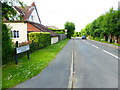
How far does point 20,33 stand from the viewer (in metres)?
25.5

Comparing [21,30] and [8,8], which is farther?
[21,30]

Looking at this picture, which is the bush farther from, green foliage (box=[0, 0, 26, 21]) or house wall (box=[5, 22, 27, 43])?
house wall (box=[5, 22, 27, 43])

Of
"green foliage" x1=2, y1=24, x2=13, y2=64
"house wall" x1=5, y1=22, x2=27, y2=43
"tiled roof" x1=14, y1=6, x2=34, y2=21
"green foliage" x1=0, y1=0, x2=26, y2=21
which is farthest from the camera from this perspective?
"tiled roof" x1=14, y1=6, x2=34, y2=21

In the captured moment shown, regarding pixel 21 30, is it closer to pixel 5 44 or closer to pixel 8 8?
pixel 8 8

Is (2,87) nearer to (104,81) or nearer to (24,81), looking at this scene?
(24,81)

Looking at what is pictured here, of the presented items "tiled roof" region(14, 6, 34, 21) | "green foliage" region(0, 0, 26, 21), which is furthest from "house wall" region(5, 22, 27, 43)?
"green foliage" region(0, 0, 26, 21)

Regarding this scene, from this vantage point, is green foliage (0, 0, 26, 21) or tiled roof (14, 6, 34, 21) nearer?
green foliage (0, 0, 26, 21)

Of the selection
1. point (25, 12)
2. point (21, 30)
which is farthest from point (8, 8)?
point (25, 12)

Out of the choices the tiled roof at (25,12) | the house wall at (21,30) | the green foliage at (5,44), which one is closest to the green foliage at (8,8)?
the green foliage at (5,44)

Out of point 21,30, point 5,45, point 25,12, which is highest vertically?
point 25,12

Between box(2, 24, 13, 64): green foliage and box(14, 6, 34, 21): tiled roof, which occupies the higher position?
box(14, 6, 34, 21): tiled roof

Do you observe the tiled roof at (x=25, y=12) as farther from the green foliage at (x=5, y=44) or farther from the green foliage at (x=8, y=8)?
the green foliage at (x=5, y=44)

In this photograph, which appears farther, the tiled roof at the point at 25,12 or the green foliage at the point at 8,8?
the tiled roof at the point at 25,12

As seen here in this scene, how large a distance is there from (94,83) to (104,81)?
58 cm
